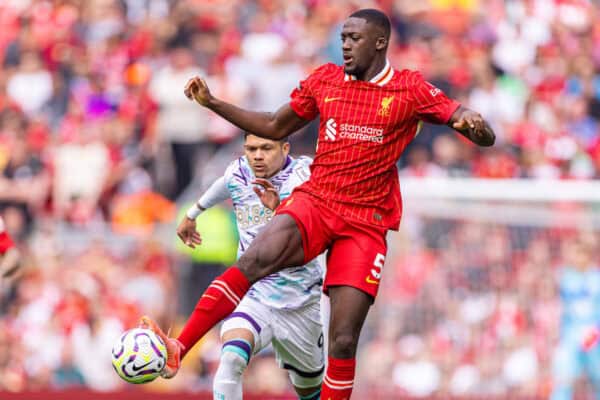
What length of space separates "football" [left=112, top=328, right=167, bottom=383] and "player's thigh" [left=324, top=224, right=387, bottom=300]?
1.15 m

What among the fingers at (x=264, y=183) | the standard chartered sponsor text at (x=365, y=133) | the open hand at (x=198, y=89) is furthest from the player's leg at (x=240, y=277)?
the open hand at (x=198, y=89)

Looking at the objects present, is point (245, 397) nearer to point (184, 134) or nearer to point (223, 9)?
point (184, 134)

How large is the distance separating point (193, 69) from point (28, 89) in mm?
2354

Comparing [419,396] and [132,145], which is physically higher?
[132,145]

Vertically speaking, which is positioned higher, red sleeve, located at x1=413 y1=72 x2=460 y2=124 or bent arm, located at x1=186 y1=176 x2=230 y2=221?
red sleeve, located at x1=413 y1=72 x2=460 y2=124

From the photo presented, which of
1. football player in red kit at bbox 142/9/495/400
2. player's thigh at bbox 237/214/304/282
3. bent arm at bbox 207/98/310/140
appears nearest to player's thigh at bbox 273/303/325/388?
football player in red kit at bbox 142/9/495/400

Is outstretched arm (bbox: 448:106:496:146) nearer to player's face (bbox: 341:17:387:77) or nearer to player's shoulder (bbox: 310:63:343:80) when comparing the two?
player's face (bbox: 341:17:387:77)

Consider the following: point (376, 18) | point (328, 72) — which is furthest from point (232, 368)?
point (376, 18)

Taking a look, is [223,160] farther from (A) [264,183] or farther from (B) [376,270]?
(B) [376,270]

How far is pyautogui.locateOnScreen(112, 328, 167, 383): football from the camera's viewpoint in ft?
25.2

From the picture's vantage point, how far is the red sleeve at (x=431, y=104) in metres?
8.09

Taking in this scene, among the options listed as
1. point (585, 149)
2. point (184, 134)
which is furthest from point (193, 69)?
point (585, 149)

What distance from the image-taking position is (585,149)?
15273 millimetres

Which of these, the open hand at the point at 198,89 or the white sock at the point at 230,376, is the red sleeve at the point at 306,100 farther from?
the white sock at the point at 230,376
